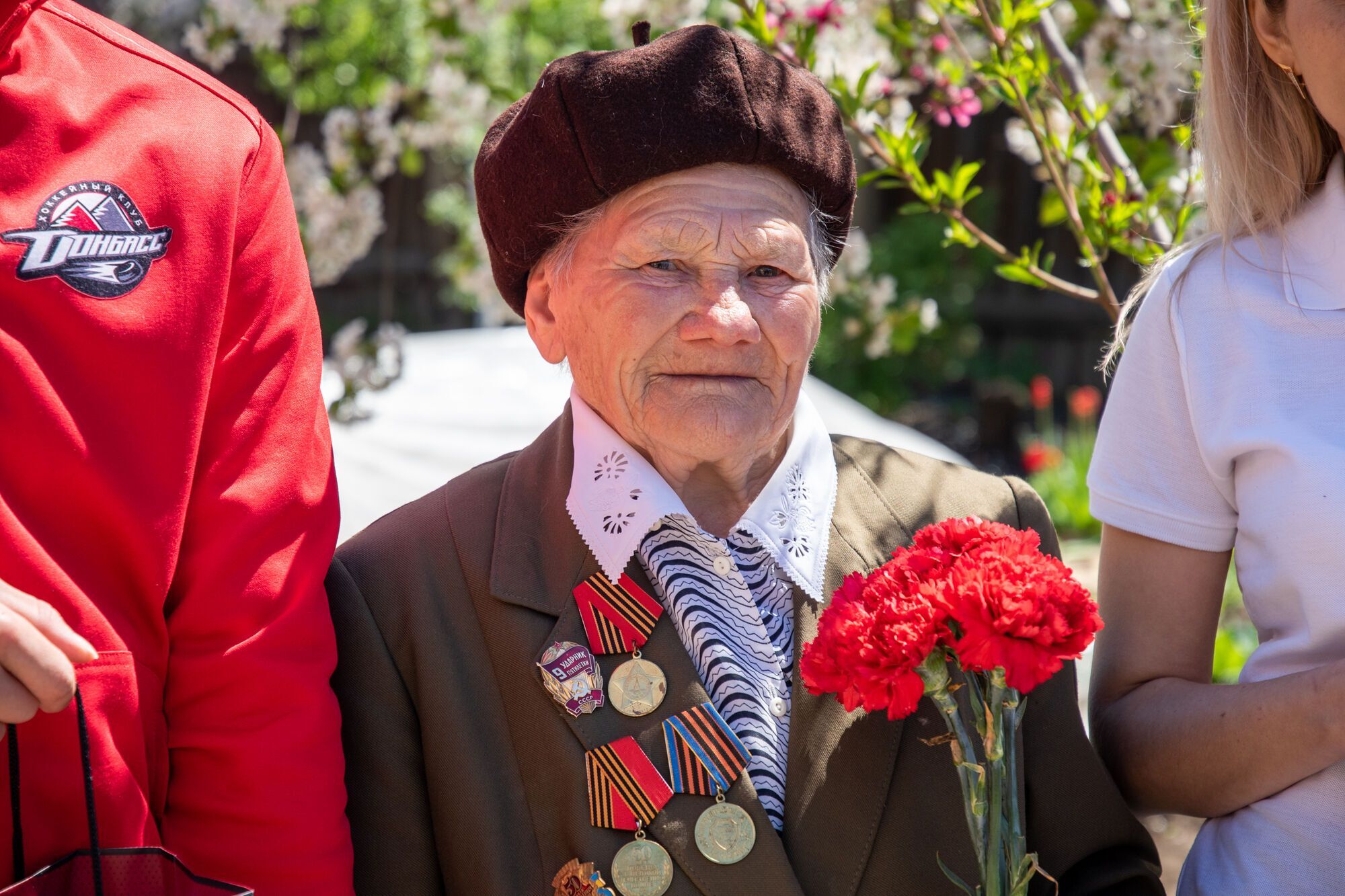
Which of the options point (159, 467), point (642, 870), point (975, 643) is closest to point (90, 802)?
point (159, 467)

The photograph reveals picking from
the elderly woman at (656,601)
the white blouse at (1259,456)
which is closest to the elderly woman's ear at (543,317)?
the elderly woman at (656,601)

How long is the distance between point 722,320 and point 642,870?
76 centimetres

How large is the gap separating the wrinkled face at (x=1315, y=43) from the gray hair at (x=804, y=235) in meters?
0.66

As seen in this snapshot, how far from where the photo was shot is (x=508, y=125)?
2072 millimetres

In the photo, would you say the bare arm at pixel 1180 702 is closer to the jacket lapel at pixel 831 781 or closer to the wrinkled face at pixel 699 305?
the jacket lapel at pixel 831 781

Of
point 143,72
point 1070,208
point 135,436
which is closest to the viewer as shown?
point 135,436

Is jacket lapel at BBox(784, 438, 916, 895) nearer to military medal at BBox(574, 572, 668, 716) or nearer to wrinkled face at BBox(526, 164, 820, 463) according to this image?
military medal at BBox(574, 572, 668, 716)

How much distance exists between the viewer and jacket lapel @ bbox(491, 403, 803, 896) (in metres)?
1.82

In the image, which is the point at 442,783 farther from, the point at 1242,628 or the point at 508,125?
the point at 1242,628

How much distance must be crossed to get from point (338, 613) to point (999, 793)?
935mm

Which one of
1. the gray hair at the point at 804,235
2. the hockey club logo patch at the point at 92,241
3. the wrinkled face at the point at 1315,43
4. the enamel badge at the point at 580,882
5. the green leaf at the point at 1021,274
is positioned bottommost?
the enamel badge at the point at 580,882

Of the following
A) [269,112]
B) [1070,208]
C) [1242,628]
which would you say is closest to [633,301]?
[1070,208]

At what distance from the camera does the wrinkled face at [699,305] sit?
195cm

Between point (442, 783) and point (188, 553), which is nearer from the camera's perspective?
point (188, 553)
